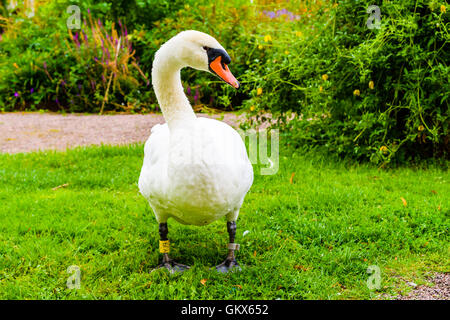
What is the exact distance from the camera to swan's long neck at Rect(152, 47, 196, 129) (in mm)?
2881

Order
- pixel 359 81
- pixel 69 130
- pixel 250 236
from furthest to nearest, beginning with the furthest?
pixel 69 130 → pixel 359 81 → pixel 250 236

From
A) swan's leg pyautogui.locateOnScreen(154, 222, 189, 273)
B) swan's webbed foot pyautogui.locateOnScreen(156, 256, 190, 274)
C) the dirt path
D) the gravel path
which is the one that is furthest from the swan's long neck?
the dirt path

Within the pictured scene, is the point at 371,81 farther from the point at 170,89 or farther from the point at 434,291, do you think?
the point at 170,89

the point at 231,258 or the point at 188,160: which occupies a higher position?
the point at 188,160

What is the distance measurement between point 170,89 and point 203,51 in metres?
0.33

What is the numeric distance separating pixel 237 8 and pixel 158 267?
716 centimetres

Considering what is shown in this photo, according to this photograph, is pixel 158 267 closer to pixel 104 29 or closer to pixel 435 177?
pixel 435 177

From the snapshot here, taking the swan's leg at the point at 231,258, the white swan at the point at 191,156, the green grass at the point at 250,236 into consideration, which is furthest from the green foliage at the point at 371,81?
the white swan at the point at 191,156

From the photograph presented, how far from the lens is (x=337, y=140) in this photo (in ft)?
17.8

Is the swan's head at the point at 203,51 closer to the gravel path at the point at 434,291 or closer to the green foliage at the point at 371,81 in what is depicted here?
the gravel path at the point at 434,291

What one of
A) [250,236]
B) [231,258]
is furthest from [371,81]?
[231,258]

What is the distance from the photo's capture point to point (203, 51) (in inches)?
111

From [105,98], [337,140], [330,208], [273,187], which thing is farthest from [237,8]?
[330,208]
